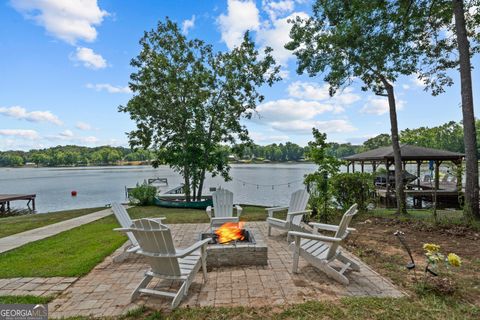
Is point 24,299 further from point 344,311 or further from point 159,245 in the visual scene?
point 344,311

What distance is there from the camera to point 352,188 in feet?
24.6

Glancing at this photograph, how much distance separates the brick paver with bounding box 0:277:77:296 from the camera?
3014 millimetres

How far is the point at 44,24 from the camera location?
7957mm

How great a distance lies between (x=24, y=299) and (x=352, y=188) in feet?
23.6

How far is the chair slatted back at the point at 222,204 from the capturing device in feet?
20.6

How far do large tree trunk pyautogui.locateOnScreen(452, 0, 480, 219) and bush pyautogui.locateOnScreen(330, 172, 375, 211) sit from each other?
6.87ft

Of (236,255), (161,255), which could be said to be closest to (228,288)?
(236,255)

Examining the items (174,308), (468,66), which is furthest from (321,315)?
(468,66)

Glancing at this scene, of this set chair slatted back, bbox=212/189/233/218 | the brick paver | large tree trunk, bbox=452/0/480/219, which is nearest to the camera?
the brick paver

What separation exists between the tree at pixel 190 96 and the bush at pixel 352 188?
19.8ft

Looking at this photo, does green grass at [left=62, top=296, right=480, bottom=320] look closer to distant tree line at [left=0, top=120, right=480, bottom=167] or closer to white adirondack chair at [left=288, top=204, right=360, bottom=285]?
white adirondack chair at [left=288, top=204, right=360, bottom=285]

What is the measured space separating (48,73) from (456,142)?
51.6 m

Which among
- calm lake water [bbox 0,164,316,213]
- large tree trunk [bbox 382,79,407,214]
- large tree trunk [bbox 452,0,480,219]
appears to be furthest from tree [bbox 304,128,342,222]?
calm lake water [bbox 0,164,316,213]

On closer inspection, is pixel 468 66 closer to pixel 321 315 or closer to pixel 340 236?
pixel 340 236
